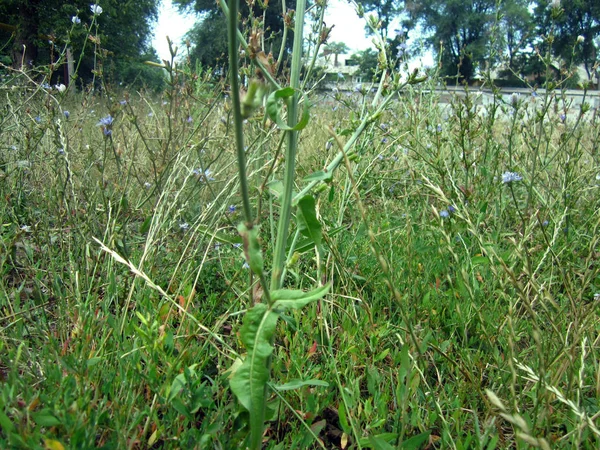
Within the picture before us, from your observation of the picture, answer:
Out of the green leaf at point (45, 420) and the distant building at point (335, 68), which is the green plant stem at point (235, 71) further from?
the distant building at point (335, 68)

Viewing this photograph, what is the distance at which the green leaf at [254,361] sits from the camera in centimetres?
80

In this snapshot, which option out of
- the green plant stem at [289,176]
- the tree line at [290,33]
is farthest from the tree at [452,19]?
the green plant stem at [289,176]

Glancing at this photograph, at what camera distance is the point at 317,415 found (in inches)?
48.9

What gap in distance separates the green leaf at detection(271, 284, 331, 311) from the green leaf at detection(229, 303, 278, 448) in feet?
0.07

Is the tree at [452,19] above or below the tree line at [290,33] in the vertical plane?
above

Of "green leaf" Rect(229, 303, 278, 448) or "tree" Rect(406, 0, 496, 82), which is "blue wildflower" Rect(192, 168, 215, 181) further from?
"tree" Rect(406, 0, 496, 82)

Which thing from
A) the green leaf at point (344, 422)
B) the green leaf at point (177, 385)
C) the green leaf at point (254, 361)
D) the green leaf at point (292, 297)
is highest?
the green leaf at point (292, 297)

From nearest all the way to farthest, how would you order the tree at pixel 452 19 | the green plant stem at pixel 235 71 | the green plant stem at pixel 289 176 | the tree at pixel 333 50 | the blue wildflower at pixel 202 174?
1. the green plant stem at pixel 235 71
2. the green plant stem at pixel 289 176
3. the blue wildflower at pixel 202 174
4. the tree at pixel 333 50
5. the tree at pixel 452 19

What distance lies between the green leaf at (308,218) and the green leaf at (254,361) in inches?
7.3

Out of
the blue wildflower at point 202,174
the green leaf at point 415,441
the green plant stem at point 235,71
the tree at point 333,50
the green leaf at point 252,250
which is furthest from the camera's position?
the tree at point 333,50

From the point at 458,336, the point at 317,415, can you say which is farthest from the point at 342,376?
the point at 458,336

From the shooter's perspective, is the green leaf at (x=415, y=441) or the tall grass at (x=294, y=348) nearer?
the tall grass at (x=294, y=348)

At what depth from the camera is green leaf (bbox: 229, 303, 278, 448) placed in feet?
2.64

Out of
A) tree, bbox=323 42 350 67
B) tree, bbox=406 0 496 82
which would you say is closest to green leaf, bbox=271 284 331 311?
tree, bbox=323 42 350 67
